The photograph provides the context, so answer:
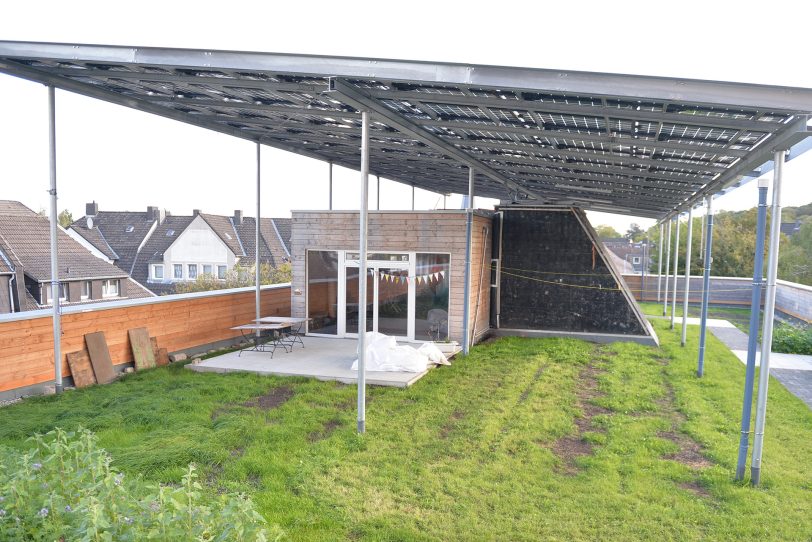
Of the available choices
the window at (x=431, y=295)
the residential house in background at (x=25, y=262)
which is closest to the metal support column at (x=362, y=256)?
the window at (x=431, y=295)

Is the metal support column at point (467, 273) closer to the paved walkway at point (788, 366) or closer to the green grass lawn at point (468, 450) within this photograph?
the green grass lawn at point (468, 450)

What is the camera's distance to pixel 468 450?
5770 millimetres

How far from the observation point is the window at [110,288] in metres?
21.9

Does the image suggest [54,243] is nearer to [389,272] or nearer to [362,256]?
[362,256]

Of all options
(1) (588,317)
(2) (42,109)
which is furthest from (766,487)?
(2) (42,109)

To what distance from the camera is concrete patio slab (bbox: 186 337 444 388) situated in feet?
27.5

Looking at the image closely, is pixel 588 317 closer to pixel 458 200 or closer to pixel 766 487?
pixel 766 487

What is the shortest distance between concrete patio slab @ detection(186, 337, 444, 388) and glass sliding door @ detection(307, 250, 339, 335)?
125 cm

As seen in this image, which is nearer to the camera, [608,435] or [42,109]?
[608,435]

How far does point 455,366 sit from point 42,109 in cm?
690

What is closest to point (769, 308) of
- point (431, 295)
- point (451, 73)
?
point (451, 73)

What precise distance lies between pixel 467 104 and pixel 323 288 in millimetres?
6617

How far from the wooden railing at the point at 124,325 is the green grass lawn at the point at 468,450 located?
0.54 meters

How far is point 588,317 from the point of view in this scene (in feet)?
42.3
